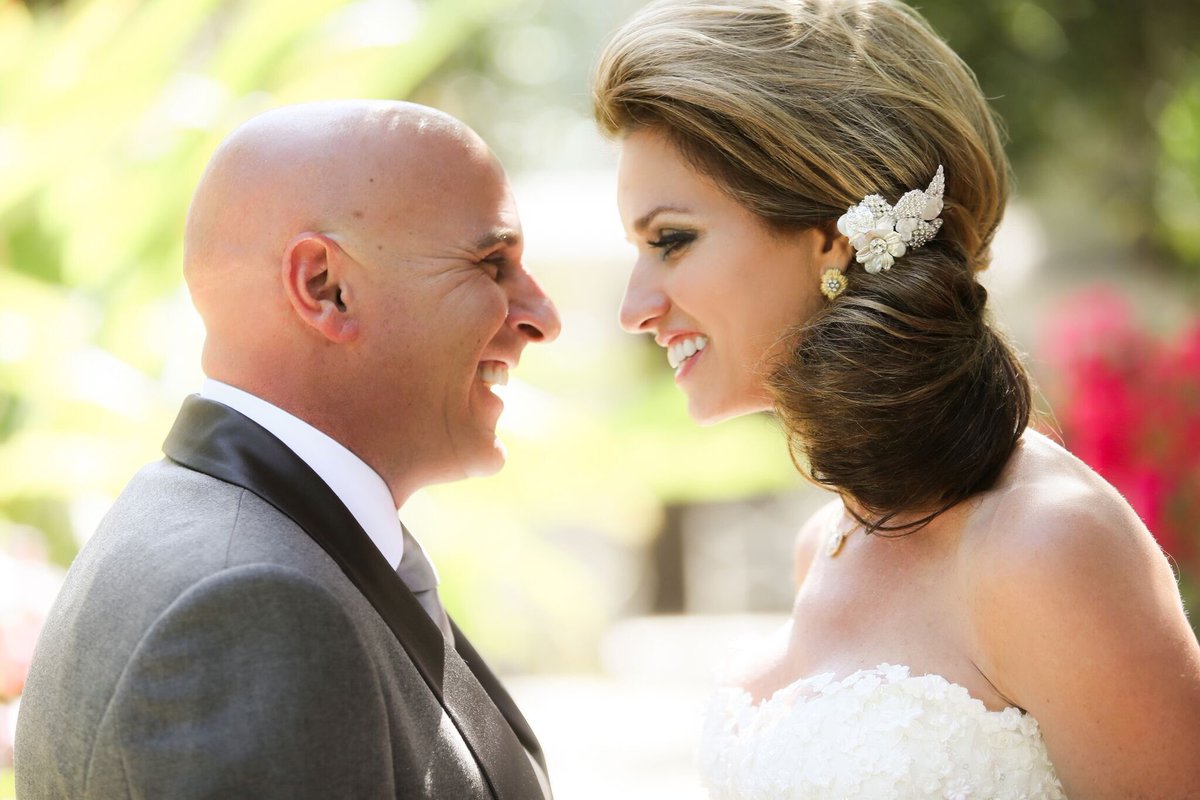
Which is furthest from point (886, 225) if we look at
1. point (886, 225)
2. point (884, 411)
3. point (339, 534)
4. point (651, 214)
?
point (339, 534)

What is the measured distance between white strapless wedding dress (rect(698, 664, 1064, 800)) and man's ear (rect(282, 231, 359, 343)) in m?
1.23

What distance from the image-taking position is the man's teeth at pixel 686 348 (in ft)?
9.23

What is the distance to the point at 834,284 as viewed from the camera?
8.85 feet

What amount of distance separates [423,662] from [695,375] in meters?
1.00

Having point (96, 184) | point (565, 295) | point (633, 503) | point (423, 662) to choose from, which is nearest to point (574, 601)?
point (633, 503)

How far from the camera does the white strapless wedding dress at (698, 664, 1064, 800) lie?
234 cm

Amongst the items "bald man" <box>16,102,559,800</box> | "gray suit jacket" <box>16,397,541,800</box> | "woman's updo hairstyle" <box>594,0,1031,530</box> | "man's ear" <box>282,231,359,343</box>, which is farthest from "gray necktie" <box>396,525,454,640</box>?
"woman's updo hairstyle" <box>594,0,1031,530</box>

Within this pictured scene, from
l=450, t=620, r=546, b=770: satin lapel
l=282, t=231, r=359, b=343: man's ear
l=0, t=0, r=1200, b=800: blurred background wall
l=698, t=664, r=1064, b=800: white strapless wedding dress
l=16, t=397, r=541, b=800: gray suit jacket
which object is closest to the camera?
l=16, t=397, r=541, b=800: gray suit jacket

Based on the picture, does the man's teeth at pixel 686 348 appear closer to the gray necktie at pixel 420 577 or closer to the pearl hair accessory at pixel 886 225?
the pearl hair accessory at pixel 886 225

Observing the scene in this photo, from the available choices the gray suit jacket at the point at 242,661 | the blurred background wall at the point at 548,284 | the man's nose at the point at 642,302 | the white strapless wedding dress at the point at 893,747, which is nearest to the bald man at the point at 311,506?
the gray suit jacket at the point at 242,661

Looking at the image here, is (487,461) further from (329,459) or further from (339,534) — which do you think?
(339,534)

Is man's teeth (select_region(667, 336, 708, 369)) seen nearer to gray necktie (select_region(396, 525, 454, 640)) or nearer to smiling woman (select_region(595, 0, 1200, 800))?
smiling woman (select_region(595, 0, 1200, 800))

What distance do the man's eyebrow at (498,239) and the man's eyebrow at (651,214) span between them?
375mm

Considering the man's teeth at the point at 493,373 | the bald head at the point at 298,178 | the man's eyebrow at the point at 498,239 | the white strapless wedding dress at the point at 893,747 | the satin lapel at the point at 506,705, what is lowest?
the white strapless wedding dress at the point at 893,747
